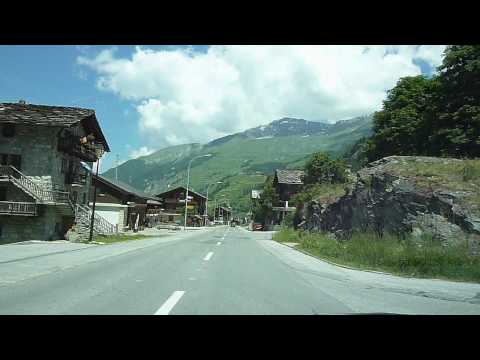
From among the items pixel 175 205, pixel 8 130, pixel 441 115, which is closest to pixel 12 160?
pixel 8 130

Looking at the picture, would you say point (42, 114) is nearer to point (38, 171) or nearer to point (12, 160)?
point (12, 160)

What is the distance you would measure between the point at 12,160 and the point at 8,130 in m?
2.68

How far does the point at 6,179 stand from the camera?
36312 millimetres

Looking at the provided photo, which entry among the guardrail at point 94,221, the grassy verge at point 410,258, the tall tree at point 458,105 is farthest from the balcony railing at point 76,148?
the tall tree at point 458,105

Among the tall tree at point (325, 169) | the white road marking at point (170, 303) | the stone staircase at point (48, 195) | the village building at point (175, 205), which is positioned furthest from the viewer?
the village building at point (175, 205)

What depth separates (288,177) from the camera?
324ft

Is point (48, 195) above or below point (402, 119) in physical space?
below

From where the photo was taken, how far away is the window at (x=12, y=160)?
38.3 meters

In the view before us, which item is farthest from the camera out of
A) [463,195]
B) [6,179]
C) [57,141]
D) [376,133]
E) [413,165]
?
[376,133]

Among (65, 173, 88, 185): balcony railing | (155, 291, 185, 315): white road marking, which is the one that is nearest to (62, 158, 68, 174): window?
(65, 173, 88, 185): balcony railing

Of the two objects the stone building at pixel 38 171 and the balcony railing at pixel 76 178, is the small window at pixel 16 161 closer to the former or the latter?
the stone building at pixel 38 171
